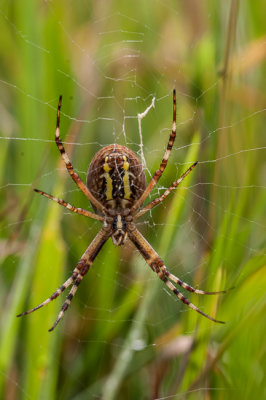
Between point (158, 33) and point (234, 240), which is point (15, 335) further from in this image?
point (158, 33)

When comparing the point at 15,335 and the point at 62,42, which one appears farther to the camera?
the point at 62,42

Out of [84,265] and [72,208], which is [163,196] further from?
[84,265]

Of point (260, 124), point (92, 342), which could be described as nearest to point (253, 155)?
point (260, 124)

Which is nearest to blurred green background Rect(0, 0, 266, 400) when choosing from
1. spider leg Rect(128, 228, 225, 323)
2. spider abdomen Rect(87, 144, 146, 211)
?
spider leg Rect(128, 228, 225, 323)

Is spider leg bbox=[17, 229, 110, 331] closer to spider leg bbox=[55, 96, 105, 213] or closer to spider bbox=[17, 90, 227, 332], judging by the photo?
spider bbox=[17, 90, 227, 332]

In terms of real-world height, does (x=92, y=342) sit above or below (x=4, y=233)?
below

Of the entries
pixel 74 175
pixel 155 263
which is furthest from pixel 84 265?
pixel 74 175
